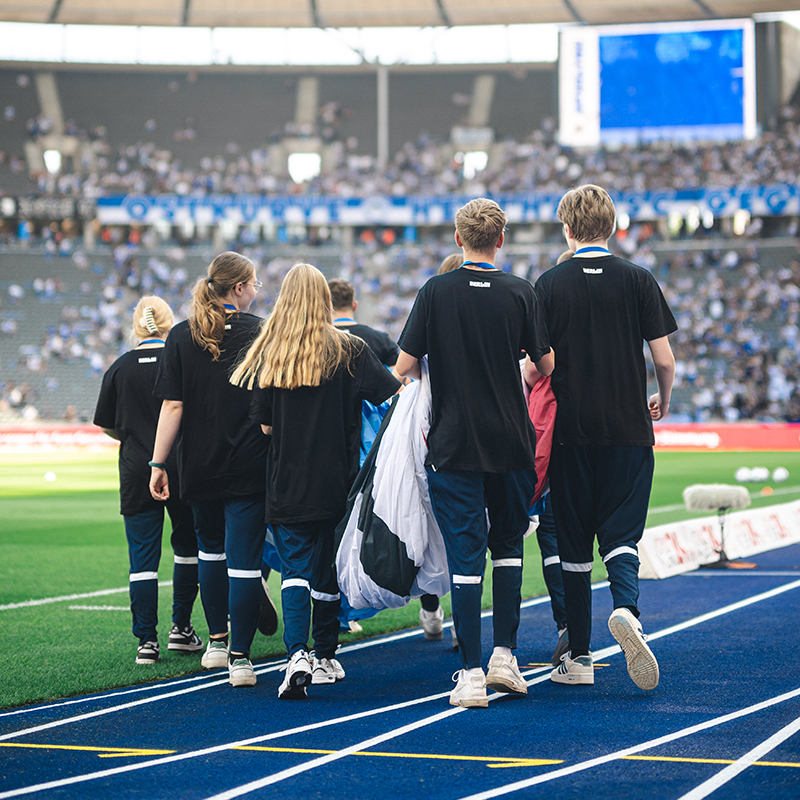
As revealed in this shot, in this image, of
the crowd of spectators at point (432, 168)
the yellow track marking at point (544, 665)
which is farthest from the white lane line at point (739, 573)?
the crowd of spectators at point (432, 168)

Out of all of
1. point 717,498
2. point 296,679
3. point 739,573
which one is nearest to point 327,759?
point 296,679

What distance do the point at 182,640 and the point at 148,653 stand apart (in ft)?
1.14

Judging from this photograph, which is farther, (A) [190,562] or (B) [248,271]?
(A) [190,562]

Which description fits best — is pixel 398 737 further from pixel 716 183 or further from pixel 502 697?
pixel 716 183

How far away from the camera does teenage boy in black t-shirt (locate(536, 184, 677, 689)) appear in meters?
5.47

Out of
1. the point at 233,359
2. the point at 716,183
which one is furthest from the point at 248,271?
the point at 716,183

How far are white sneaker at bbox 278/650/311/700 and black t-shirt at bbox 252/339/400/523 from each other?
705 mm

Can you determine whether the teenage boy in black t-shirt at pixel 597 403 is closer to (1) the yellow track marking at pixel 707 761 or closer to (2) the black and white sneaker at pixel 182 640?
(1) the yellow track marking at pixel 707 761

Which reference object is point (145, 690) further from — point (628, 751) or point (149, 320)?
point (628, 751)

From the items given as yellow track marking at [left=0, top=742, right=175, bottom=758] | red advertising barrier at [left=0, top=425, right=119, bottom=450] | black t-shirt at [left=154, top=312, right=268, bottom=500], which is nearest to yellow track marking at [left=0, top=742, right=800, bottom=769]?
yellow track marking at [left=0, top=742, right=175, bottom=758]

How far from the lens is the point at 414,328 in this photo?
5.25 metres

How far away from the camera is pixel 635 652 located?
16.8 ft

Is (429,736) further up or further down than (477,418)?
further down

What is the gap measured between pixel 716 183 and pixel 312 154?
16.9 m
